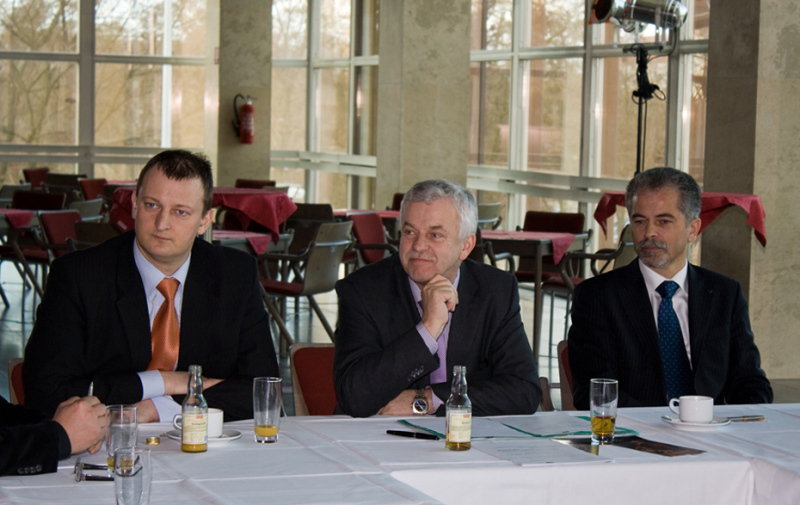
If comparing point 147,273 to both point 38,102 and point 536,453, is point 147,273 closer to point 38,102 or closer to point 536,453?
point 536,453

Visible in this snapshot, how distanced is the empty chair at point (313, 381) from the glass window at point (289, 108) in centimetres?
1359

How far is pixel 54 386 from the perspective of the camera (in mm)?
2754

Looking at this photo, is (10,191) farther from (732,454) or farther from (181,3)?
(732,454)

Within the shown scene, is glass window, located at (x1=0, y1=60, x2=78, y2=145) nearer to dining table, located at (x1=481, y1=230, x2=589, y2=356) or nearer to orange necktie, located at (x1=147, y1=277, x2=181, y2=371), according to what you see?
dining table, located at (x1=481, y1=230, x2=589, y2=356)

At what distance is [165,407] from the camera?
2719 millimetres

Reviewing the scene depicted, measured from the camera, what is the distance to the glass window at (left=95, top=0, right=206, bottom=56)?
16094 mm

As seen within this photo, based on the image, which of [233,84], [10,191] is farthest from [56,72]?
[10,191]

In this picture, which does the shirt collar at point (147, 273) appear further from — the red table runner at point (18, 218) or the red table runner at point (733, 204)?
the red table runner at point (18, 218)

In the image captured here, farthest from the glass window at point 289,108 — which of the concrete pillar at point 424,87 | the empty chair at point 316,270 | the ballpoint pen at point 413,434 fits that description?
the ballpoint pen at point 413,434

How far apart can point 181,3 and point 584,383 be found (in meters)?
14.3

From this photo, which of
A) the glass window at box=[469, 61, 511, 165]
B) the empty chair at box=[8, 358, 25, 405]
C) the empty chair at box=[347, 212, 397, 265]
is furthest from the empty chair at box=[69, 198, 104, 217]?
the empty chair at box=[8, 358, 25, 405]

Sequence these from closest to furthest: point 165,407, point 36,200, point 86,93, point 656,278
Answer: point 165,407 → point 656,278 → point 36,200 → point 86,93

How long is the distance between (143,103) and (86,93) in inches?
34.2

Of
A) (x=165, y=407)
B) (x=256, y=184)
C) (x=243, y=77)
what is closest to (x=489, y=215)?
(x=256, y=184)
